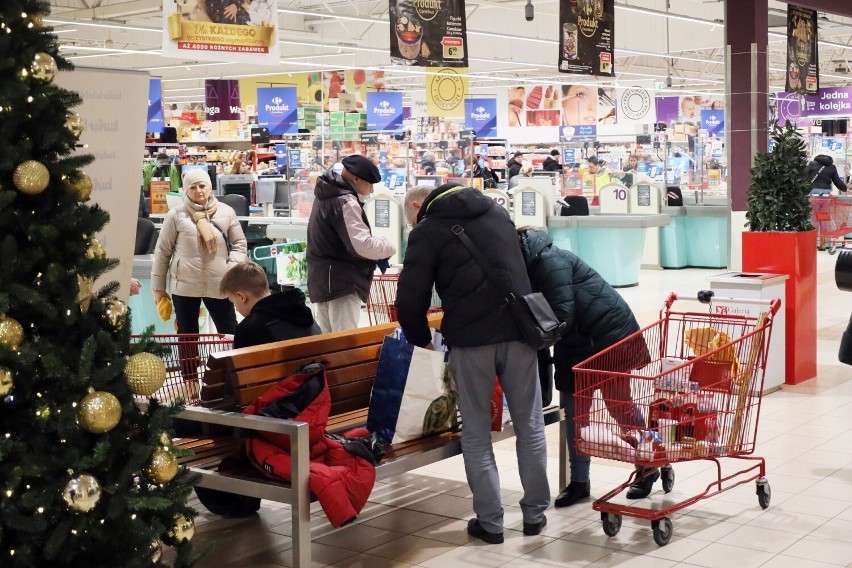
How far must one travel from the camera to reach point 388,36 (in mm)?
26953

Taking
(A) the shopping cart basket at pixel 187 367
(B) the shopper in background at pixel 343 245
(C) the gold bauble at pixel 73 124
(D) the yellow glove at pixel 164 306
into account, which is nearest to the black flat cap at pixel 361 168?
(B) the shopper in background at pixel 343 245

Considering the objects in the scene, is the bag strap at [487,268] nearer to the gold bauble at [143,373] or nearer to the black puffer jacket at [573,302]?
the black puffer jacket at [573,302]

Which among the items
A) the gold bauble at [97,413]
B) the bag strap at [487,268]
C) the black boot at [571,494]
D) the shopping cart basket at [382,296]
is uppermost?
the bag strap at [487,268]

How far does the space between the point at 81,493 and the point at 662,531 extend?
2616mm

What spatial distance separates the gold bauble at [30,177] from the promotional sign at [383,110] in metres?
20.3

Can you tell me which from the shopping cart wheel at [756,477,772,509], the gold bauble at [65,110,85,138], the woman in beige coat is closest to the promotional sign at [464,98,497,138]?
the woman in beige coat

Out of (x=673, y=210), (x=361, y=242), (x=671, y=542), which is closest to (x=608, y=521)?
(x=671, y=542)

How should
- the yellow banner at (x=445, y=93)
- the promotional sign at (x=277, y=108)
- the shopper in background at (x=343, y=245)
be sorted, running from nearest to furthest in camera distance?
the shopper in background at (x=343, y=245)
the yellow banner at (x=445, y=93)
the promotional sign at (x=277, y=108)

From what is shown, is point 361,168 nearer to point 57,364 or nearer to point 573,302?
point 573,302

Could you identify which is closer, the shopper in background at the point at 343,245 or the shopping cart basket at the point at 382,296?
the shopper in background at the point at 343,245

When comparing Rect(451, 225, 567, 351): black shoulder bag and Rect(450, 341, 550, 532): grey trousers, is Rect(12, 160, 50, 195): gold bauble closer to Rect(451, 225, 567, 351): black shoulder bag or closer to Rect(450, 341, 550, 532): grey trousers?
Rect(451, 225, 567, 351): black shoulder bag

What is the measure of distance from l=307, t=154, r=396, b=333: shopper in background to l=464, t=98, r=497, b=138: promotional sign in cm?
1932

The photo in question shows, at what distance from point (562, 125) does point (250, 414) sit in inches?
996

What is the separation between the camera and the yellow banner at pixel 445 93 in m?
15.4
